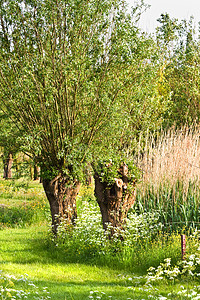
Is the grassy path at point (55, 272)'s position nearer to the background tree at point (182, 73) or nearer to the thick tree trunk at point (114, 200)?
the thick tree trunk at point (114, 200)

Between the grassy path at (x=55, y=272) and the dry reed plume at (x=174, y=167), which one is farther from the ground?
the dry reed plume at (x=174, y=167)

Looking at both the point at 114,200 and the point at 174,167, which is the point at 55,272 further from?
the point at 174,167

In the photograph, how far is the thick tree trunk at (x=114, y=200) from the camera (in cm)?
798

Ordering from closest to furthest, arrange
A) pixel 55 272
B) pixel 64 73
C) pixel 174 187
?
pixel 55 272, pixel 64 73, pixel 174 187

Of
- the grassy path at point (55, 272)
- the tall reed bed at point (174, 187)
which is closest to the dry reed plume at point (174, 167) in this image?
the tall reed bed at point (174, 187)

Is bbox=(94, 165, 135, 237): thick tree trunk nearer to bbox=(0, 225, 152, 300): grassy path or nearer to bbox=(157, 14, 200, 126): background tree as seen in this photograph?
bbox=(0, 225, 152, 300): grassy path

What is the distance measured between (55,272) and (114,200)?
6.63 feet

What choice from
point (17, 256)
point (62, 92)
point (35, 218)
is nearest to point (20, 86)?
point (62, 92)

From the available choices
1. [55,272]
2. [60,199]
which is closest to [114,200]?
[60,199]

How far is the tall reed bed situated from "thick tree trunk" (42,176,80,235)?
1818 millimetres

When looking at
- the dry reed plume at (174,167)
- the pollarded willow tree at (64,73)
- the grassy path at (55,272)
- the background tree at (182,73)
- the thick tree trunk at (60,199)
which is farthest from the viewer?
the background tree at (182,73)

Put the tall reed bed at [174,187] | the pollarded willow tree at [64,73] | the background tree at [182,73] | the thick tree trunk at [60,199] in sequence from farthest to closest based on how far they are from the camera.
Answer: the background tree at [182,73], the thick tree trunk at [60,199], the tall reed bed at [174,187], the pollarded willow tree at [64,73]

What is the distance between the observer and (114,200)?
7.98 meters

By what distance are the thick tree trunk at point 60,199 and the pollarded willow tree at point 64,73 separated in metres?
0.27
